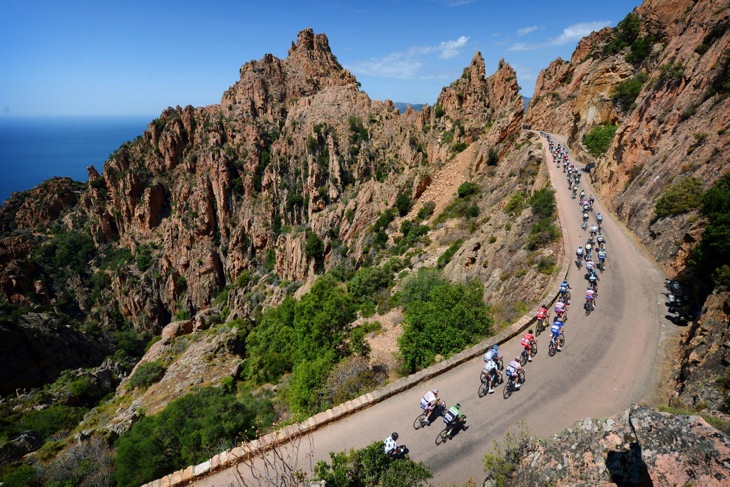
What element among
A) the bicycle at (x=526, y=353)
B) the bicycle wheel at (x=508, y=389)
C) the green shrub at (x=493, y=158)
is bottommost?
the bicycle wheel at (x=508, y=389)

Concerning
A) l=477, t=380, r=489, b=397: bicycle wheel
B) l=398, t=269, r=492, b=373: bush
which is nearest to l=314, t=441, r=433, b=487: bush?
l=477, t=380, r=489, b=397: bicycle wheel

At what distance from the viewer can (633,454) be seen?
7.03 meters

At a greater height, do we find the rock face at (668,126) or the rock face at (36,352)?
the rock face at (668,126)

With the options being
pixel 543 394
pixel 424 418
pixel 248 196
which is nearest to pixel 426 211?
pixel 543 394

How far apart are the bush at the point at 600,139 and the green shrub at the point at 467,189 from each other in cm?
1259

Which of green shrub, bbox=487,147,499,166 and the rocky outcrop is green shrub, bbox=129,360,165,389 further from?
green shrub, bbox=487,147,499,166

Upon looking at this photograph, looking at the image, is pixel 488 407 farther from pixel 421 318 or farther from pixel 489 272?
pixel 489 272

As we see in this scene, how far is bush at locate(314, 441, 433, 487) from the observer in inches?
347

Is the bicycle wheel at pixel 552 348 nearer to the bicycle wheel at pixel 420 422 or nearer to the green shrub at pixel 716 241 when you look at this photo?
the green shrub at pixel 716 241

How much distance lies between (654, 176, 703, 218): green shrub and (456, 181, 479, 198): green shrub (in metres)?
20.9

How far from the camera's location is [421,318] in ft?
59.6

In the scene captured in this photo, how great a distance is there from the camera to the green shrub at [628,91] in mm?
39500

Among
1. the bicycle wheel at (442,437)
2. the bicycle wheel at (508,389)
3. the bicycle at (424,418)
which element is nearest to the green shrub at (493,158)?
the bicycle wheel at (508,389)

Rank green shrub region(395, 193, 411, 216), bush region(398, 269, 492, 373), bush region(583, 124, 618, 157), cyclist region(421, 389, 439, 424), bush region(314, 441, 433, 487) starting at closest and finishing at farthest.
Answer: bush region(314, 441, 433, 487)
cyclist region(421, 389, 439, 424)
bush region(398, 269, 492, 373)
bush region(583, 124, 618, 157)
green shrub region(395, 193, 411, 216)
